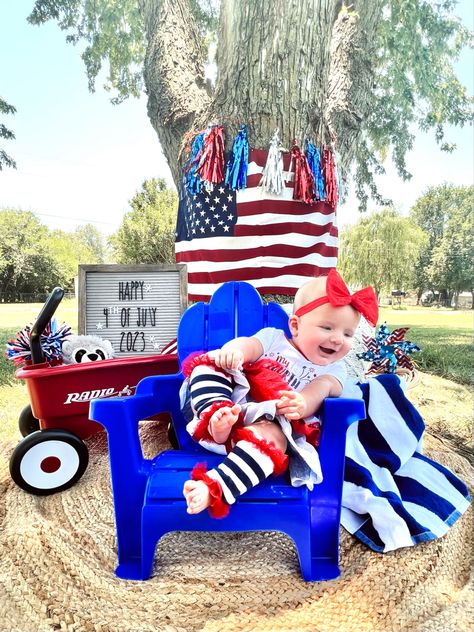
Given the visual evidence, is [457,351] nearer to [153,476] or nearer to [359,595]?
[359,595]

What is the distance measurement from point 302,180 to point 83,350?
3.74 feet

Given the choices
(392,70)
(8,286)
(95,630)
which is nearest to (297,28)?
(392,70)

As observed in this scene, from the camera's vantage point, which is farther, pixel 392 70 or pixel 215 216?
pixel 392 70

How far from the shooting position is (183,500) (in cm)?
114

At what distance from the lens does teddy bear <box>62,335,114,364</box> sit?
1.71m

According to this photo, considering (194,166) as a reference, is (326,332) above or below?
below

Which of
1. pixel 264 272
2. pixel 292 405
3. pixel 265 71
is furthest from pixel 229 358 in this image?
pixel 265 71

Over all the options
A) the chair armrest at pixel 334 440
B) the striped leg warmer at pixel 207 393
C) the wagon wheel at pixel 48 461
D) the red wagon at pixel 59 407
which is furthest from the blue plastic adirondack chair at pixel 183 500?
the wagon wheel at pixel 48 461

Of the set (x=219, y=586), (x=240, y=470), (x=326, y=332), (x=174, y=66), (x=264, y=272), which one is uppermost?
(x=174, y=66)

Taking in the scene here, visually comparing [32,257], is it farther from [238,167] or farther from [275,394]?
[275,394]

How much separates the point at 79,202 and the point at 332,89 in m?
1.42

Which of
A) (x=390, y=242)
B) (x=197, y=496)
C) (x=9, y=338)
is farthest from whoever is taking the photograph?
(x=390, y=242)

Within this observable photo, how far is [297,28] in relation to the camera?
206 centimetres

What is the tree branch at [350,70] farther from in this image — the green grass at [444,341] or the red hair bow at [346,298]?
the red hair bow at [346,298]
